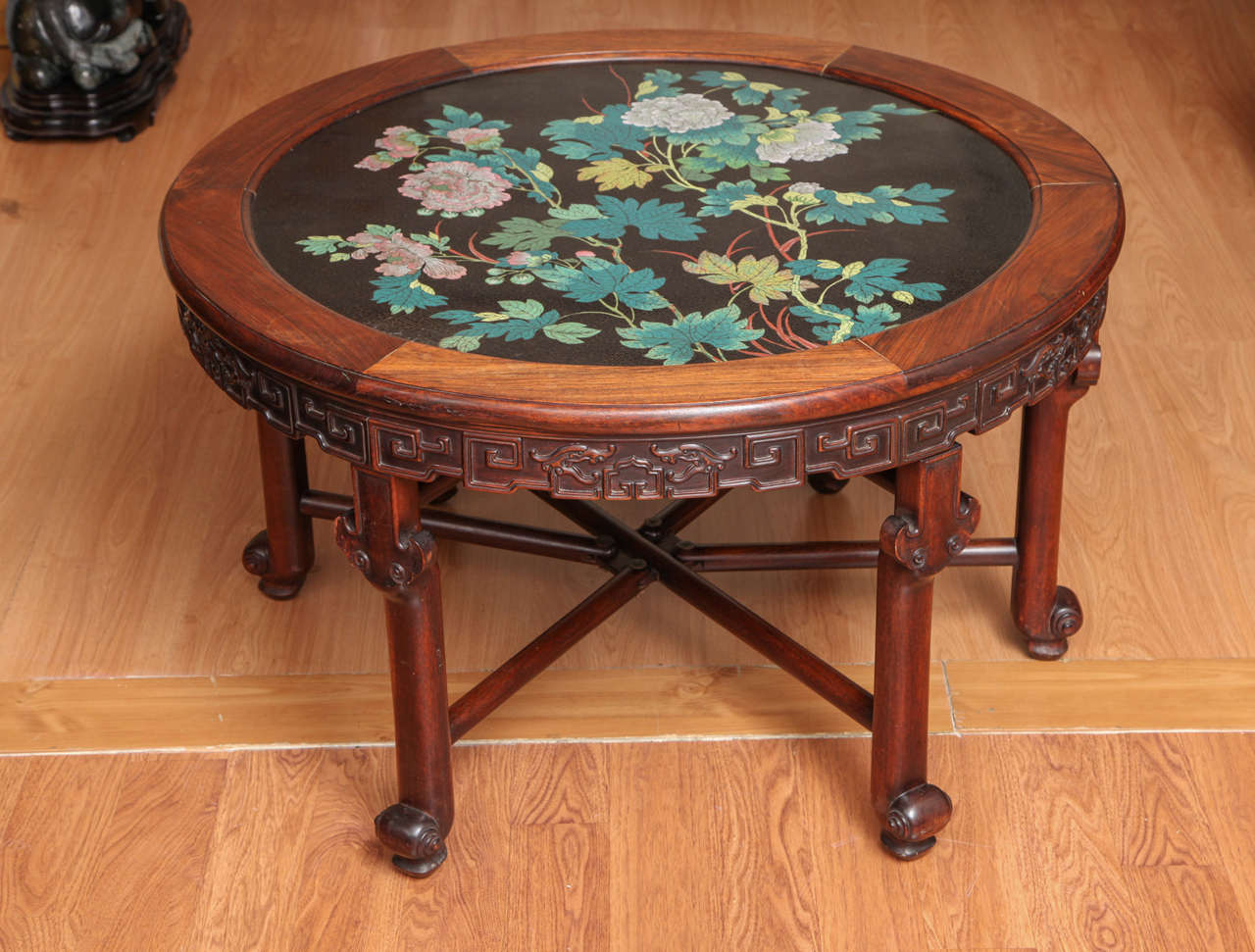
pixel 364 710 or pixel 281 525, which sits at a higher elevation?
pixel 281 525

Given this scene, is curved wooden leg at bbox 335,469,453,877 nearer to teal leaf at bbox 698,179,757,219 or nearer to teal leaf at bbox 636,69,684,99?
teal leaf at bbox 698,179,757,219

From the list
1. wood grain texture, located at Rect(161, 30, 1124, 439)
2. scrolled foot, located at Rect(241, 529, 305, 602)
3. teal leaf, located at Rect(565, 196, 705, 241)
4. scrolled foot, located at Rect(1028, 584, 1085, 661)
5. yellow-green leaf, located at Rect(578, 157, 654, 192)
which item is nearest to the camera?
wood grain texture, located at Rect(161, 30, 1124, 439)

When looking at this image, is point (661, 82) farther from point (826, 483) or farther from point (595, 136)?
point (826, 483)

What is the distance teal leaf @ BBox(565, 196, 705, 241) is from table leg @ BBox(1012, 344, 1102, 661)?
19.6 inches

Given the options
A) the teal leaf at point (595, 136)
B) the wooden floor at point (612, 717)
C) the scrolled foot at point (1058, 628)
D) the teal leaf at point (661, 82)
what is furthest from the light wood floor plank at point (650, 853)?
the teal leaf at point (661, 82)

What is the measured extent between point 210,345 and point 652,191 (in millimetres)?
555

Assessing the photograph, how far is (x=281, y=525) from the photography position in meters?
2.25

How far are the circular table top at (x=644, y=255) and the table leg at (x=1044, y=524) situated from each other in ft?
0.74

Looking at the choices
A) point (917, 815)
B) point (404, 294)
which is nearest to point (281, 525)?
point (404, 294)

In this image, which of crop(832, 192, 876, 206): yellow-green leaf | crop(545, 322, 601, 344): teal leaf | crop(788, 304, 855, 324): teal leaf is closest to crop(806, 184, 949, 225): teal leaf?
crop(832, 192, 876, 206): yellow-green leaf

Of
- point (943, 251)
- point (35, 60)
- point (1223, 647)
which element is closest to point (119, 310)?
point (35, 60)

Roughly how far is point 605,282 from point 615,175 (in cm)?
30

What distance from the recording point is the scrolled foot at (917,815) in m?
1.82

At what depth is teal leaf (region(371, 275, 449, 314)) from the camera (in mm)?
1666
